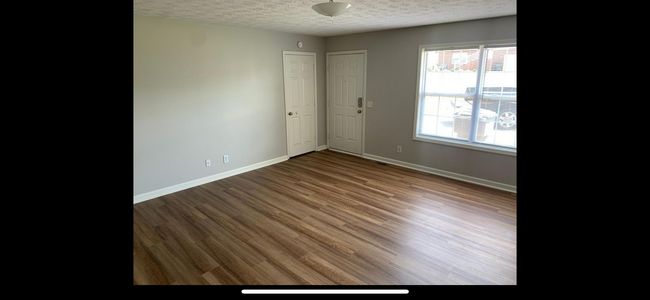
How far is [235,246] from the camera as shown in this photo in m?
2.74

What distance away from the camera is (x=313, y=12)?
331 centimetres

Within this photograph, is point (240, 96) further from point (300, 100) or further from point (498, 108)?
point (498, 108)

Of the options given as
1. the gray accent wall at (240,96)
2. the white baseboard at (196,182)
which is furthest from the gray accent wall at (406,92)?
the white baseboard at (196,182)

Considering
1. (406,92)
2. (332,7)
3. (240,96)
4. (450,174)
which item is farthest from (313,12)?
(450,174)

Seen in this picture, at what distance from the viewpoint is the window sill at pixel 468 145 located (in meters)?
3.95

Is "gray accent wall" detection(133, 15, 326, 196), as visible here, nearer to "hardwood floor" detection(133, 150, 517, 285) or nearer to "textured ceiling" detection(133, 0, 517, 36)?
"textured ceiling" detection(133, 0, 517, 36)

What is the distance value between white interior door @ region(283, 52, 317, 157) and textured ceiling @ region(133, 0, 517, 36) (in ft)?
3.39

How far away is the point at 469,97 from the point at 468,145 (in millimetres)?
656

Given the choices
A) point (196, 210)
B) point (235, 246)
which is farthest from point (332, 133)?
point (235, 246)

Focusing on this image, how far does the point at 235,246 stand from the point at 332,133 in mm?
Result: 3648

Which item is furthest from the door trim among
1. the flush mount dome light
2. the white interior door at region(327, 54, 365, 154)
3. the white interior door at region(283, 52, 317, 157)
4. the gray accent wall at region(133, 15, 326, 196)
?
the flush mount dome light

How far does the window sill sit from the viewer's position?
3951 mm
